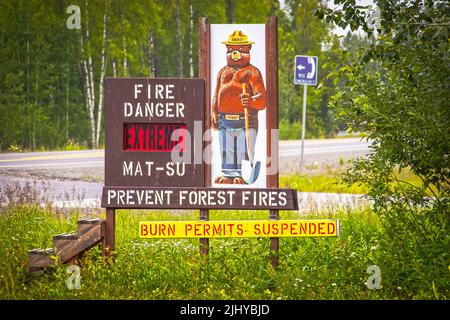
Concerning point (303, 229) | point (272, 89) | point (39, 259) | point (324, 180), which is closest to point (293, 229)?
point (303, 229)

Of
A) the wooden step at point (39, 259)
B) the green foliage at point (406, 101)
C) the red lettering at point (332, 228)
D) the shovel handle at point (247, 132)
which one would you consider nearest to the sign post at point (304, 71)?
the green foliage at point (406, 101)

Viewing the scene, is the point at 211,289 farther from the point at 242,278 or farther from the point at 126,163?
the point at 126,163

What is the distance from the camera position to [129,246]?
933 centimetres

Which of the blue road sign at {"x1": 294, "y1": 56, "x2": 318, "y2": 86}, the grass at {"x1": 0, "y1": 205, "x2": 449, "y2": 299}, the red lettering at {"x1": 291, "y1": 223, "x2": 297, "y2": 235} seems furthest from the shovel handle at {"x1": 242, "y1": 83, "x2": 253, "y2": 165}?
the blue road sign at {"x1": 294, "y1": 56, "x2": 318, "y2": 86}

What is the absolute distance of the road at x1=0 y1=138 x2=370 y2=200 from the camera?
1638 cm

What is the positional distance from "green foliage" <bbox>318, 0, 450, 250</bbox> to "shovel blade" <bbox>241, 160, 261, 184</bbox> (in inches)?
44.2

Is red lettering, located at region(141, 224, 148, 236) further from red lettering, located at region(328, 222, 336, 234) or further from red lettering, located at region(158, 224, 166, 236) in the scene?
red lettering, located at region(328, 222, 336, 234)

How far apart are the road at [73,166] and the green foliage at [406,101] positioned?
6.30m

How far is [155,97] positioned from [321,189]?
9751 mm

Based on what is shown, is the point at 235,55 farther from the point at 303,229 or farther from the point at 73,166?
the point at 73,166

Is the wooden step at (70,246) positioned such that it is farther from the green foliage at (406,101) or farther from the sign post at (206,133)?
the green foliage at (406,101)

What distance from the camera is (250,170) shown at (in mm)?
8242

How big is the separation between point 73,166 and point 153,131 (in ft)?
39.9

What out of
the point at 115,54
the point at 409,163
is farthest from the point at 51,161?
the point at 409,163
